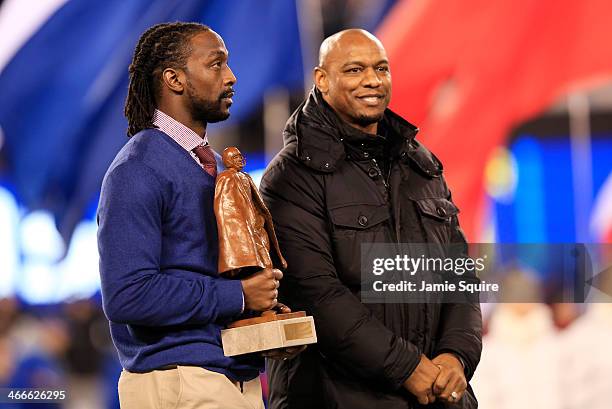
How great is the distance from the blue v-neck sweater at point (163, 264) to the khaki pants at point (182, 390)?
0.02 meters

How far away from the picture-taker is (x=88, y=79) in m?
4.09

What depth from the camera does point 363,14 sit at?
12.9ft

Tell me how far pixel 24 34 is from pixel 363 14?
147 centimetres

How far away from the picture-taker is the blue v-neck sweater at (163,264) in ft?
6.74

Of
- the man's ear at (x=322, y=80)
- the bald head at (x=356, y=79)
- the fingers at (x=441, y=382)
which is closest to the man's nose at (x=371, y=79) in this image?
the bald head at (x=356, y=79)

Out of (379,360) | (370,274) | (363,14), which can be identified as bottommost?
(379,360)

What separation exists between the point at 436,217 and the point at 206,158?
806mm

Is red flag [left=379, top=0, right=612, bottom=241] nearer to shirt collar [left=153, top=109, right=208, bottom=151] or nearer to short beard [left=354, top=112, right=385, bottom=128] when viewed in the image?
short beard [left=354, top=112, right=385, bottom=128]

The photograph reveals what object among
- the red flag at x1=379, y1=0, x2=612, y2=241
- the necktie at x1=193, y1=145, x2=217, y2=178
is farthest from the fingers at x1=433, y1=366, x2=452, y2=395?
the red flag at x1=379, y1=0, x2=612, y2=241

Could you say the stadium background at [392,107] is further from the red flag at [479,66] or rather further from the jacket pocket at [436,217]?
the jacket pocket at [436,217]

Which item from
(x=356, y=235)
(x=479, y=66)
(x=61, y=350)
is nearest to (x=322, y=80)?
(x=356, y=235)

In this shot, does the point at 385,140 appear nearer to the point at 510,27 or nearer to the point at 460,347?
the point at 460,347

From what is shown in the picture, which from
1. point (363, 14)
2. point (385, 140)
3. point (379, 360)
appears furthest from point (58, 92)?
point (379, 360)

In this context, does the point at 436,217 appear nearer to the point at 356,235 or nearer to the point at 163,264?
the point at 356,235
